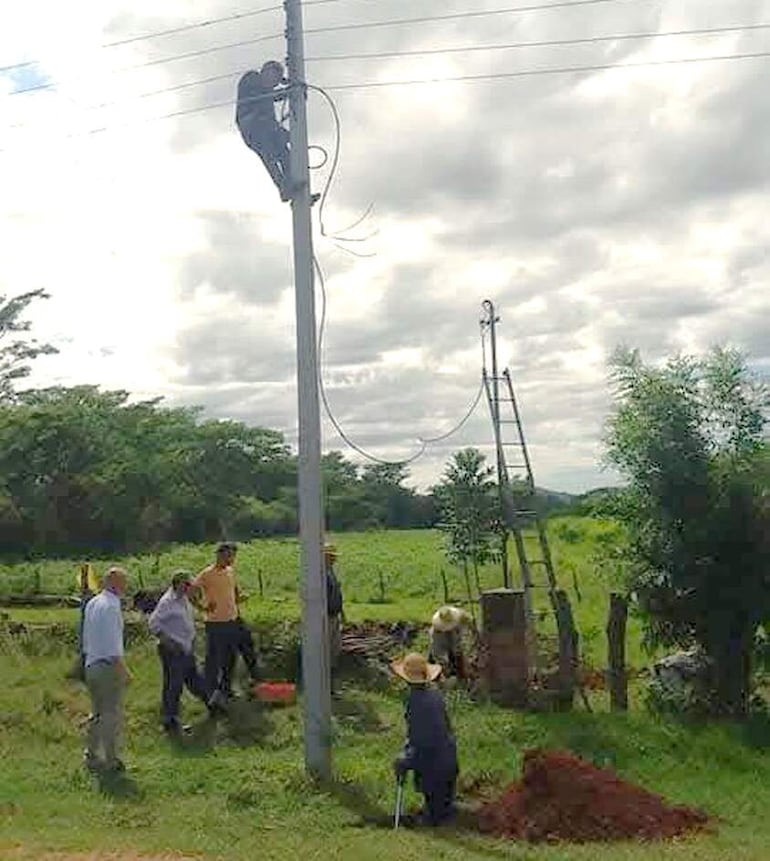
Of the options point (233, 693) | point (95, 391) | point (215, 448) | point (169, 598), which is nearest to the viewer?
point (169, 598)

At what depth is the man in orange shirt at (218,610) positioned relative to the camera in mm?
13570

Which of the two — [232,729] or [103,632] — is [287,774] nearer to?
[232,729]

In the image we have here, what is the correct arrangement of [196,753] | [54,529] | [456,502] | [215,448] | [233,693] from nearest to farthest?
[196,753] < [233,693] < [456,502] < [54,529] < [215,448]

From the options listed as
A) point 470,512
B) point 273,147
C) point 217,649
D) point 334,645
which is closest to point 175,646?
point 217,649

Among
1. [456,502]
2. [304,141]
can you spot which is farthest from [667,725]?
[456,502]

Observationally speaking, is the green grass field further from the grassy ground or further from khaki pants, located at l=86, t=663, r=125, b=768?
khaki pants, located at l=86, t=663, r=125, b=768

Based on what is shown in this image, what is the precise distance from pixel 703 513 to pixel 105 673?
690cm

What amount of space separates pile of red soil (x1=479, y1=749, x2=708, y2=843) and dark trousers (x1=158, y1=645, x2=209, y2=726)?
3893 mm

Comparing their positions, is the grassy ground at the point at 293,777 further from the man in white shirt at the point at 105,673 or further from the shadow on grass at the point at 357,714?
the man in white shirt at the point at 105,673

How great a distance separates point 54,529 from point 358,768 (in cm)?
3945

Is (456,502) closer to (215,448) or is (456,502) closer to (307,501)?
(307,501)

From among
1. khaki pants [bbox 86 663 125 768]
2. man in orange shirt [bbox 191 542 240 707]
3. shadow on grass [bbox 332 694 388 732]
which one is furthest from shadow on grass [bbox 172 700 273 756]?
khaki pants [bbox 86 663 125 768]

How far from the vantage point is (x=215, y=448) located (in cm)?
6638

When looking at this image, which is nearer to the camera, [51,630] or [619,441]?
[619,441]
